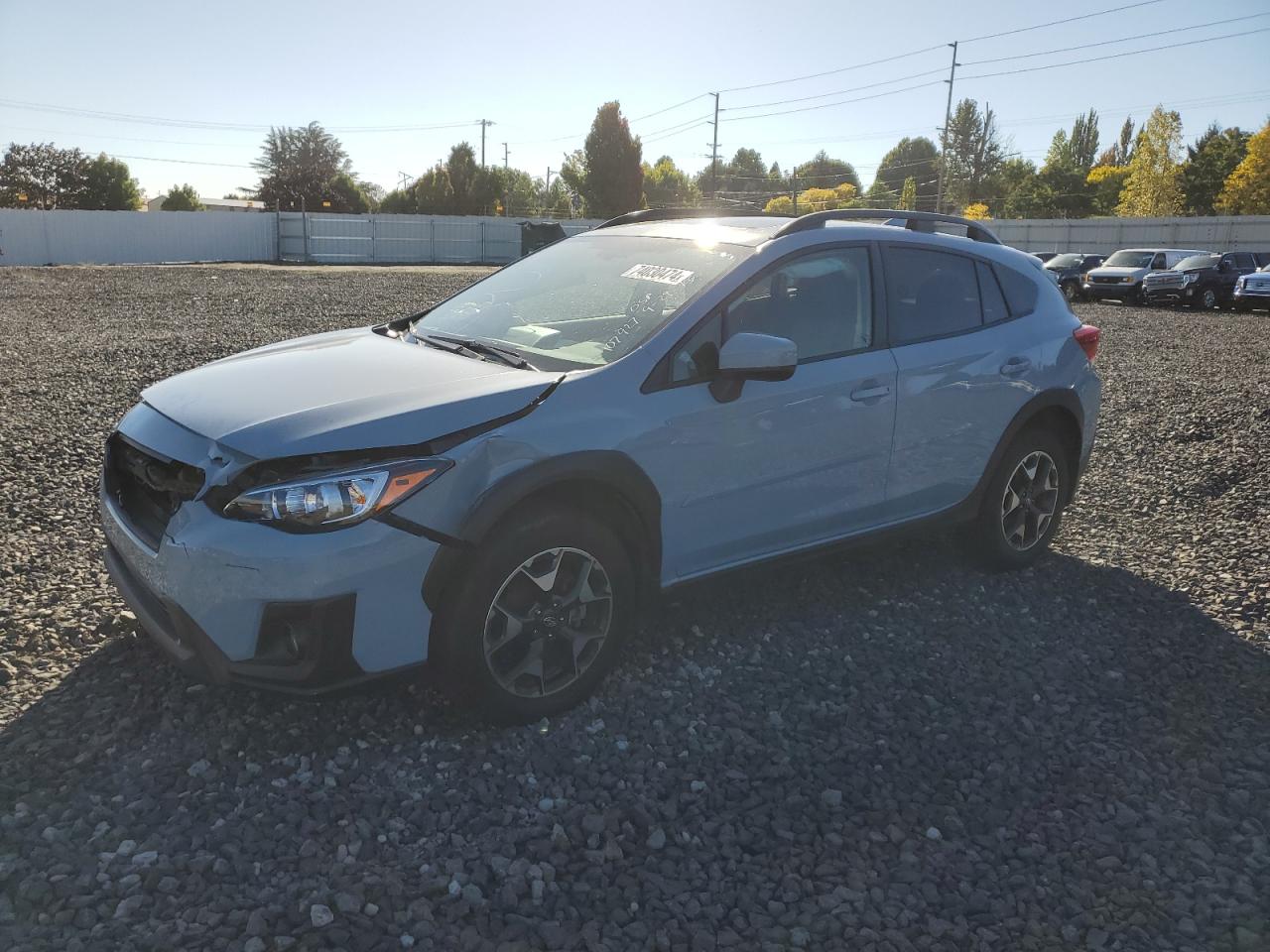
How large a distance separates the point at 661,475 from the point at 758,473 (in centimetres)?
47

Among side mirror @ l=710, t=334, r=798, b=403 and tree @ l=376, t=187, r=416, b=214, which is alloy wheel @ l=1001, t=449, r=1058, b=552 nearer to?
side mirror @ l=710, t=334, r=798, b=403

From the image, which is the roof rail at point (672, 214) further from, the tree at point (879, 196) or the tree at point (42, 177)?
the tree at point (879, 196)

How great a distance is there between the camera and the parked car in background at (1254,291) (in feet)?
76.6

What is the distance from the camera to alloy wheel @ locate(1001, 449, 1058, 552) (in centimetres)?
492

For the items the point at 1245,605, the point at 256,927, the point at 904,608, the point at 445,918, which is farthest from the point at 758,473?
the point at 1245,605

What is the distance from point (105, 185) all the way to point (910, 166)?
118 meters

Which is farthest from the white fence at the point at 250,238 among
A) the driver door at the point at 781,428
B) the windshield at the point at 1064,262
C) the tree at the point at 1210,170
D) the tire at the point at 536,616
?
the tree at the point at 1210,170

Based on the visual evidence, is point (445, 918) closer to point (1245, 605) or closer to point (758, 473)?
point (758, 473)

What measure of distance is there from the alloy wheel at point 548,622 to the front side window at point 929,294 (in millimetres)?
1820

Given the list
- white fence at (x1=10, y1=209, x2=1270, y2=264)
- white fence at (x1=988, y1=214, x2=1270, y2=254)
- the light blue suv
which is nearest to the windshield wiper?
the light blue suv

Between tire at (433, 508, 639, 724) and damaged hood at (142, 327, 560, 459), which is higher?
damaged hood at (142, 327, 560, 459)

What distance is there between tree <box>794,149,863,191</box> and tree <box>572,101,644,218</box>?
4056 inches

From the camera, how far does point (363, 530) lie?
290 cm

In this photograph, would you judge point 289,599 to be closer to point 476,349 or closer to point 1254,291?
point 476,349
